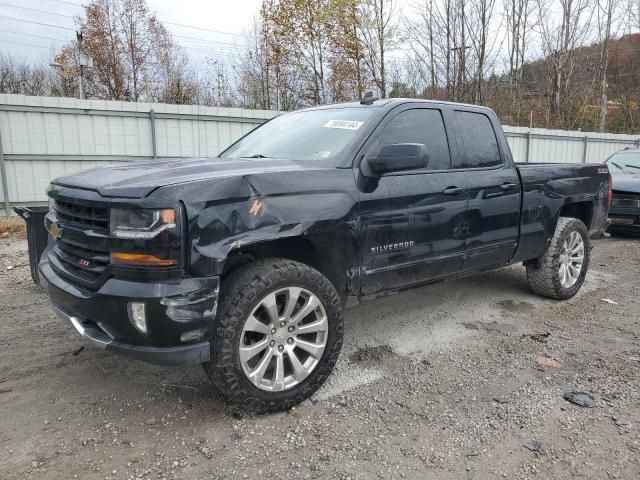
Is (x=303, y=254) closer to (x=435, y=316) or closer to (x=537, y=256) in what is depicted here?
(x=435, y=316)

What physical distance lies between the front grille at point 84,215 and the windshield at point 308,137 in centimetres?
137

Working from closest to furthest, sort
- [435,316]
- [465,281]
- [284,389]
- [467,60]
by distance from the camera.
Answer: [284,389], [435,316], [465,281], [467,60]

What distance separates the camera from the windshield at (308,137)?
3.35 metres

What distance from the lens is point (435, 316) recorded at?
15.0 ft

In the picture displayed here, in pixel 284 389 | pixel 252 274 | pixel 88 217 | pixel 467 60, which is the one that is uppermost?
pixel 467 60

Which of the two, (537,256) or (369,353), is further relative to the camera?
(537,256)

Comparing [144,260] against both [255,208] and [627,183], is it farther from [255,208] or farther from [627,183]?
[627,183]

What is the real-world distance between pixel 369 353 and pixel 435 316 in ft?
3.64

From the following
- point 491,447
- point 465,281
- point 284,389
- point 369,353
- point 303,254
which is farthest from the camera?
point 465,281

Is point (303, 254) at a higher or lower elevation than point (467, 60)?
lower

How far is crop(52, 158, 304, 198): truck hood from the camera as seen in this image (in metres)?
2.46

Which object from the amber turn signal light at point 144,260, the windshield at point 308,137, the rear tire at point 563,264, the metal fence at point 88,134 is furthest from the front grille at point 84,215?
the metal fence at point 88,134

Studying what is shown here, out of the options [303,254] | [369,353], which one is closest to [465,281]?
[369,353]

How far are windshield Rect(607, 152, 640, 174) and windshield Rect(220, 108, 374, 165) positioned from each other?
7.89 m
